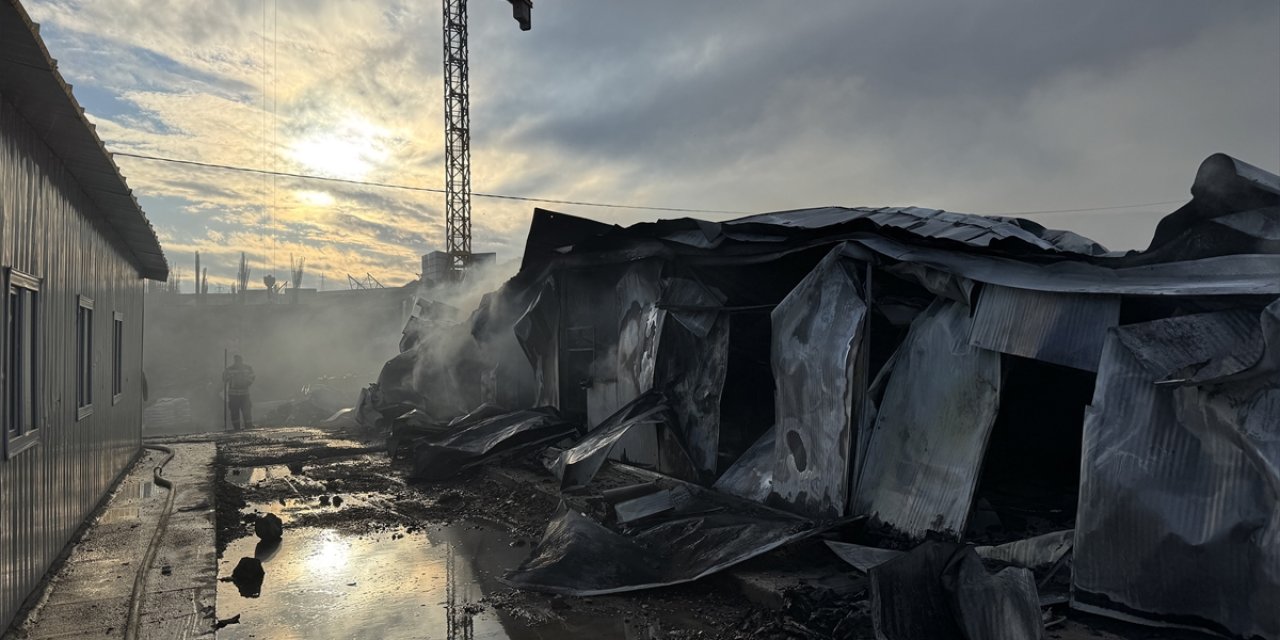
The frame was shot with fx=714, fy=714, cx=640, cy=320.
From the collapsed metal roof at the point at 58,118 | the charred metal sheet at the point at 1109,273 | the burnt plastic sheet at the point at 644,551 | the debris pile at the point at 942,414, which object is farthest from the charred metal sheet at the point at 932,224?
the collapsed metal roof at the point at 58,118

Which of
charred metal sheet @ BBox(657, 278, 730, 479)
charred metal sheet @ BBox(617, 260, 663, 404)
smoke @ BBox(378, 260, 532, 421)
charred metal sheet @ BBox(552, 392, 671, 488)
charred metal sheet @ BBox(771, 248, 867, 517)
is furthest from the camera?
smoke @ BBox(378, 260, 532, 421)

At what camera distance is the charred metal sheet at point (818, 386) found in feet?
19.6

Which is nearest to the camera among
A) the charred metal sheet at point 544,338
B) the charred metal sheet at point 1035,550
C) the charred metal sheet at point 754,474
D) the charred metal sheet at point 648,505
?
the charred metal sheet at point 1035,550

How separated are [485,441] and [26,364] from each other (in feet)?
18.5

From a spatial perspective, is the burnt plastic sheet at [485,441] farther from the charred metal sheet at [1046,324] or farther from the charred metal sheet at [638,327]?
the charred metal sheet at [1046,324]

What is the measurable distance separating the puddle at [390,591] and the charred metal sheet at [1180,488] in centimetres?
283

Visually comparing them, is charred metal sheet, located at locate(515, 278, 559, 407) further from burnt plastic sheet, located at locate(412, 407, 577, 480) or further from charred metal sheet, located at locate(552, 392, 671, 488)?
charred metal sheet, located at locate(552, 392, 671, 488)

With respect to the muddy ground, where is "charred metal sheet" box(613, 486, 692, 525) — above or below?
above

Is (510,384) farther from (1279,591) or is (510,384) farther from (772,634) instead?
(1279,591)

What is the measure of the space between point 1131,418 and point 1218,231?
2027mm

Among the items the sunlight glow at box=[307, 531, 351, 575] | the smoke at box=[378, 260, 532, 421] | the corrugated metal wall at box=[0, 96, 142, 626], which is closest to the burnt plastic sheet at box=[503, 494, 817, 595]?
the sunlight glow at box=[307, 531, 351, 575]

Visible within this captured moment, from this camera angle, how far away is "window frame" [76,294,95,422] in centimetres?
696

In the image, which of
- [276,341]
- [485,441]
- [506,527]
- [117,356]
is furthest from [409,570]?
[276,341]

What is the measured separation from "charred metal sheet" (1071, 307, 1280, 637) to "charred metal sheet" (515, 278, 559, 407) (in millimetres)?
7804
